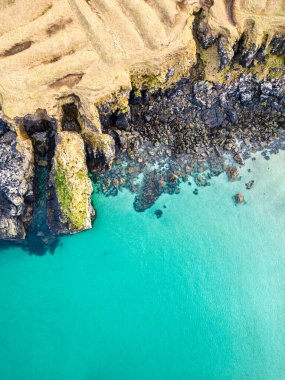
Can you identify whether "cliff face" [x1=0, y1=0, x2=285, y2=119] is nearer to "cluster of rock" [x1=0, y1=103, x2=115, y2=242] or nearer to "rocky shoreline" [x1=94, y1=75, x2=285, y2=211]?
"cluster of rock" [x1=0, y1=103, x2=115, y2=242]

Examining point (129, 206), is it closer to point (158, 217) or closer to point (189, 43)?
point (158, 217)

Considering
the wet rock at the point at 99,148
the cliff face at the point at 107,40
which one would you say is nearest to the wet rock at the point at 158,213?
the wet rock at the point at 99,148

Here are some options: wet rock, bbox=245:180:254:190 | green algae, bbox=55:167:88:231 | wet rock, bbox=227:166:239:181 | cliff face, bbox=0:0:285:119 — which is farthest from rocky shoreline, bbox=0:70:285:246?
wet rock, bbox=245:180:254:190

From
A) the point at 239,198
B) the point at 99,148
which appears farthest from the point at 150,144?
the point at 239,198

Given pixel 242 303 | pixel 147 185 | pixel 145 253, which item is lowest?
pixel 242 303

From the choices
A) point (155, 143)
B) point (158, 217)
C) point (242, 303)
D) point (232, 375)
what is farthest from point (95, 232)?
point (232, 375)
